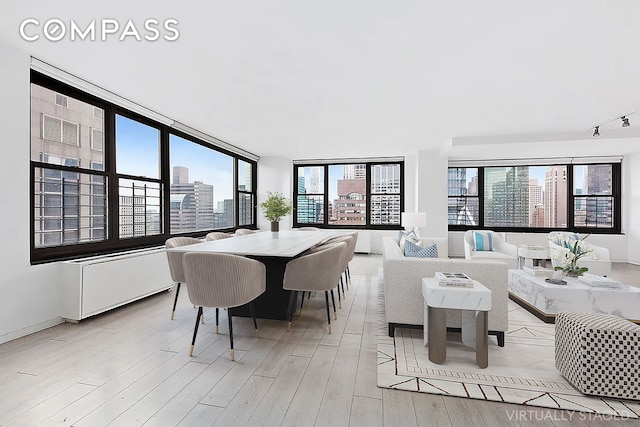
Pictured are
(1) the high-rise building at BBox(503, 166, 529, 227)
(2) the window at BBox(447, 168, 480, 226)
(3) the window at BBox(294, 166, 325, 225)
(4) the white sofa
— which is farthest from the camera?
(3) the window at BBox(294, 166, 325, 225)

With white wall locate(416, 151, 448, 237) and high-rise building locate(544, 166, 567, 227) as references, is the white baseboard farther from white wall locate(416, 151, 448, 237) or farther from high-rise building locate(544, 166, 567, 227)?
high-rise building locate(544, 166, 567, 227)

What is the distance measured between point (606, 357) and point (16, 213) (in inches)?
182

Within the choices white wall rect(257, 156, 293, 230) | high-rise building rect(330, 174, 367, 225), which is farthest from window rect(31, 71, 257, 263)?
high-rise building rect(330, 174, 367, 225)

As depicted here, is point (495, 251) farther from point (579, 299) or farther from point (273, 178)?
point (273, 178)

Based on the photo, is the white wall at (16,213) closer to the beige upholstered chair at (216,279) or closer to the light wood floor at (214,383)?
the light wood floor at (214,383)

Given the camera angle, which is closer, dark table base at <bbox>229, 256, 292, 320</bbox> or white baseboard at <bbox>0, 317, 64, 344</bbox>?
white baseboard at <bbox>0, 317, 64, 344</bbox>

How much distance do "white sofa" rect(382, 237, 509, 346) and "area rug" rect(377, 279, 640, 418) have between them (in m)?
0.18

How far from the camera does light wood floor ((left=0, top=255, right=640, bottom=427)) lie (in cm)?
167

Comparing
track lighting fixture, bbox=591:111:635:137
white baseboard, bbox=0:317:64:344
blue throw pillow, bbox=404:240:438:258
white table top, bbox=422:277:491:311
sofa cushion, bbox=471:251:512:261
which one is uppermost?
track lighting fixture, bbox=591:111:635:137

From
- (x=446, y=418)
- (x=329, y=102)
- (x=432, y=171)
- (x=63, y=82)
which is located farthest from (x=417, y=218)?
(x=63, y=82)

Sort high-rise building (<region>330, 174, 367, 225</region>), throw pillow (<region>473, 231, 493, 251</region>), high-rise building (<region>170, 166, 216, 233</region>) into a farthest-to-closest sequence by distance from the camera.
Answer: high-rise building (<region>330, 174, 367, 225</region>) → throw pillow (<region>473, 231, 493, 251</region>) → high-rise building (<region>170, 166, 216, 233</region>)

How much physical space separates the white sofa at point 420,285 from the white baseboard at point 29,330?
327cm

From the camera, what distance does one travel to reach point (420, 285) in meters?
2.68

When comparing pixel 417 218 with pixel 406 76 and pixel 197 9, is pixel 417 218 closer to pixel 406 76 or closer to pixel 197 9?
pixel 406 76
